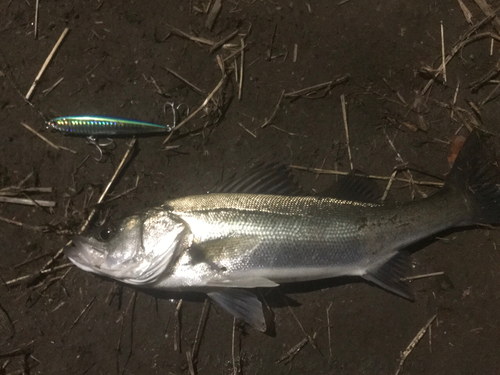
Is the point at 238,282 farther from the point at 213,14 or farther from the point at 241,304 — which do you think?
the point at 213,14

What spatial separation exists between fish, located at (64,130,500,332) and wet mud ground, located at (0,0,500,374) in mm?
377

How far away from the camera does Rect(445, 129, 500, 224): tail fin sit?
9.48 ft

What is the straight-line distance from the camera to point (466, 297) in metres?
3.14

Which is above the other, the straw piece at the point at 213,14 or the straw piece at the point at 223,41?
the straw piece at the point at 213,14

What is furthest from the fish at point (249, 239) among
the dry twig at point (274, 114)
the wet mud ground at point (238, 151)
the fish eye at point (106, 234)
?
the dry twig at point (274, 114)

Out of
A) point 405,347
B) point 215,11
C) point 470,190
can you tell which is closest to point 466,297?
point 405,347

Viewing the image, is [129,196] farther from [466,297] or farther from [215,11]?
[466,297]

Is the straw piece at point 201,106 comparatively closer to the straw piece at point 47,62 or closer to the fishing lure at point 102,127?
the fishing lure at point 102,127

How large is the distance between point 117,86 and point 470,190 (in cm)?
293

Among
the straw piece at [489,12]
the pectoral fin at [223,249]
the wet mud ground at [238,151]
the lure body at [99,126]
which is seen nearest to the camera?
the pectoral fin at [223,249]

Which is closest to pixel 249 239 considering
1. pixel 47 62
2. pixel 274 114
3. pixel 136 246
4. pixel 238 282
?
pixel 238 282

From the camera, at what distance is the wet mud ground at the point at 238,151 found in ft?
9.77

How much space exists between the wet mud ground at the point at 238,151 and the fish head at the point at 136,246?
0.40 m

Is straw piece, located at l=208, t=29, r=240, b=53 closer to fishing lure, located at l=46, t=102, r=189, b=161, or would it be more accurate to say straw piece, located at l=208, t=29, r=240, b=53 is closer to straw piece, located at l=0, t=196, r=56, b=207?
fishing lure, located at l=46, t=102, r=189, b=161
